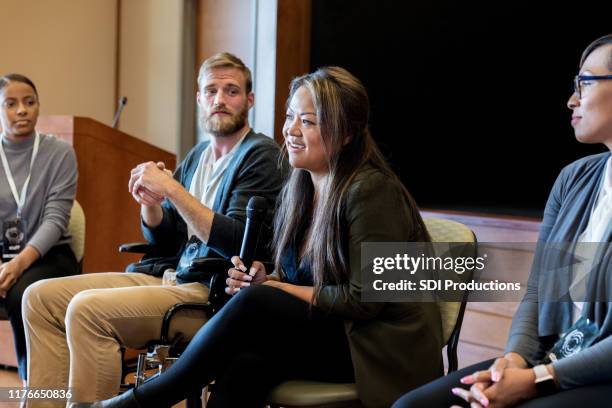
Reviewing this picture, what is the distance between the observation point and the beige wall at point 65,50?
5.58 metres

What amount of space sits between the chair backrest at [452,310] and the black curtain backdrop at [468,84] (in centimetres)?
230

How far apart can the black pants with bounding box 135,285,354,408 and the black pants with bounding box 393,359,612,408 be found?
265 mm

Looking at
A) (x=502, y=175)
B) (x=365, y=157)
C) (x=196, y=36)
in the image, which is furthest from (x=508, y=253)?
(x=196, y=36)

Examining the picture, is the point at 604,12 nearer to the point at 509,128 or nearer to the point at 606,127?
the point at 509,128

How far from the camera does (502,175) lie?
5.65 metres

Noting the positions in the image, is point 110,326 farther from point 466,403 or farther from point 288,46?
point 288,46

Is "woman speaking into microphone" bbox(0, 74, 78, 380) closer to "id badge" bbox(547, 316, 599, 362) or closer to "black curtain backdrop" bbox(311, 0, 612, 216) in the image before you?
"black curtain backdrop" bbox(311, 0, 612, 216)

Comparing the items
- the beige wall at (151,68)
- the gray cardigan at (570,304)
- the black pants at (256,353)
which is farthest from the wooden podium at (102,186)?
the gray cardigan at (570,304)

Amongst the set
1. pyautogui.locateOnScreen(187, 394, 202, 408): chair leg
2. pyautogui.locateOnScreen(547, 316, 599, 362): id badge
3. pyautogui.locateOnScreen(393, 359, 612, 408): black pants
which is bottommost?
pyautogui.locateOnScreen(187, 394, 202, 408): chair leg

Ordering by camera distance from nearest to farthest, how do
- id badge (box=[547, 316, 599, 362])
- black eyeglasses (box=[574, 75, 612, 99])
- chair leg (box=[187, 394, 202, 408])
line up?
1. id badge (box=[547, 316, 599, 362])
2. black eyeglasses (box=[574, 75, 612, 99])
3. chair leg (box=[187, 394, 202, 408])

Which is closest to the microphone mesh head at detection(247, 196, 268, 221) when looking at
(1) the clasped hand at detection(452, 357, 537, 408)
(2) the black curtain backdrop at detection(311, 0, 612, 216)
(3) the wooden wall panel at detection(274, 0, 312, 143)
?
(1) the clasped hand at detection(452, 357, 537, 408)

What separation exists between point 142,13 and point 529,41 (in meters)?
2.95

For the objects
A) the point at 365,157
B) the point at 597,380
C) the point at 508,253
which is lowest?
the point at 508,253

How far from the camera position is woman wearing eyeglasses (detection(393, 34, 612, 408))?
1.42 meters
